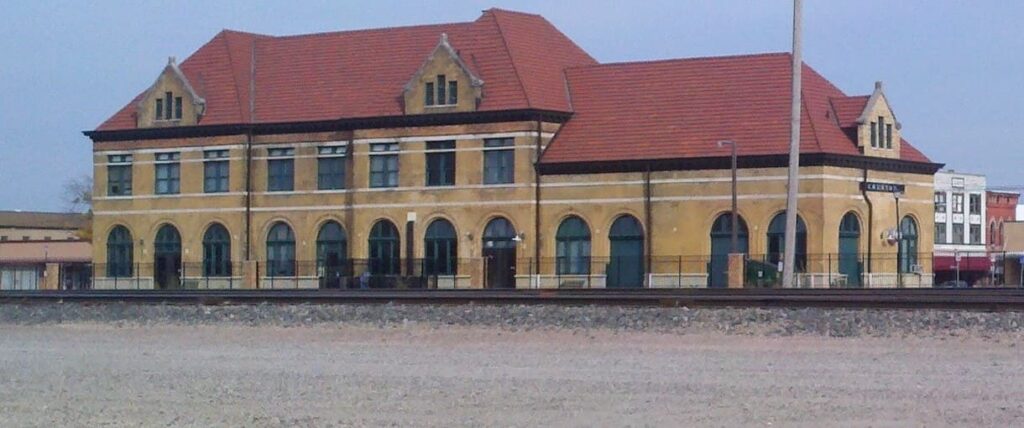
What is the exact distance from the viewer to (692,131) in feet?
216

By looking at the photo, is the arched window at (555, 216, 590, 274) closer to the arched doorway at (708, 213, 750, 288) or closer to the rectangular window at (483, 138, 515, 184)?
the rectangular window at (483, 138, 515, 184)

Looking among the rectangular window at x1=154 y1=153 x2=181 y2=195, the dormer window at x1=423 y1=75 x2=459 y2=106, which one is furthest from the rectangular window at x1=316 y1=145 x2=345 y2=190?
the rectangular window at x1=154 y1=153 x2=181 y2=195

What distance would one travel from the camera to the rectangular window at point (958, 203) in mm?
113250

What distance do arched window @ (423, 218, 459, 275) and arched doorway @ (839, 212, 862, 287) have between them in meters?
15.0

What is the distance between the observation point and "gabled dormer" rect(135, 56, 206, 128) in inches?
2889

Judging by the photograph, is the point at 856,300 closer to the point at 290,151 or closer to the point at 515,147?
the point at 515,147

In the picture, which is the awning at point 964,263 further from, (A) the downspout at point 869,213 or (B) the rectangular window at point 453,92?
(B) the rectangular window at point 453,92

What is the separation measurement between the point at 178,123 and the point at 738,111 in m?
24.2

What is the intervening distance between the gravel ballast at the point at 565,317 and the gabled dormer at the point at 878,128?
32.0 m

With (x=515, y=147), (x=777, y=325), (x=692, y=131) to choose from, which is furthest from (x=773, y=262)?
(x=777, y=325)

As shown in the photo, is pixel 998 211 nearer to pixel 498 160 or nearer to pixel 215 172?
pixel 498 160

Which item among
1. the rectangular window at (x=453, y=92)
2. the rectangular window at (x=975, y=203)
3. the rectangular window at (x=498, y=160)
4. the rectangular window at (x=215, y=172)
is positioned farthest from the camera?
the rectangular window at (x=975, y=203)

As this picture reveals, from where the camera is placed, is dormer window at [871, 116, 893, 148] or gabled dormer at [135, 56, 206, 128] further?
gabled dormer at [135, 56, 206, 128]

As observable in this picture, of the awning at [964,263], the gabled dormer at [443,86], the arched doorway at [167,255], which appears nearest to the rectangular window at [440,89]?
the gabled dormer at [443,86]
